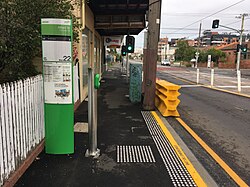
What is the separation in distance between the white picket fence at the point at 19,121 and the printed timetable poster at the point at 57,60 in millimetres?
278

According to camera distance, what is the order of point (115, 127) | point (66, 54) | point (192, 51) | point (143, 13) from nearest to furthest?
point (66, 54) < point (115, 127) < point (143, 13) < point (192, 51)

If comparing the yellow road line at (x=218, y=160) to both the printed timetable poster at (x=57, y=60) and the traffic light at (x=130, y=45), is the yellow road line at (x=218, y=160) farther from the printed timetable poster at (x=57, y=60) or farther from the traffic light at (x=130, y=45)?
the traffic light at (x=130, y=45)

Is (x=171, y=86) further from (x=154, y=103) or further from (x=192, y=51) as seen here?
(x=192, y=51)

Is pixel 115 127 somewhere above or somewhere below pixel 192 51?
below

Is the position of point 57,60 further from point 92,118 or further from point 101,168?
point 101,168

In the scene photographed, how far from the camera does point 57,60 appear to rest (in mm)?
3740

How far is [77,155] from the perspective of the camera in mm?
4125

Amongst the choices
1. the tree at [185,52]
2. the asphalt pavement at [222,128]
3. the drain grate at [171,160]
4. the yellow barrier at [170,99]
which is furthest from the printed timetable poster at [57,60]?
the tree at [185,52]

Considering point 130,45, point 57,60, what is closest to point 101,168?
point 57,60

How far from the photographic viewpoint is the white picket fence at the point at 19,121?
290 centimetres

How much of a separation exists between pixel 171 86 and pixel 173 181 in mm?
3868

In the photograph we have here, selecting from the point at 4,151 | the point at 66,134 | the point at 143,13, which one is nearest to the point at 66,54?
the point at 66,134

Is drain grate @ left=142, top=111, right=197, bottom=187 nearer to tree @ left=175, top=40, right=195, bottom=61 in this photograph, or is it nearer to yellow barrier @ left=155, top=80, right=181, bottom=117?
yellow barrier @ left=155, top=80, right=181, bottom=117

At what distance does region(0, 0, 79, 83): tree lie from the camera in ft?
12.2
